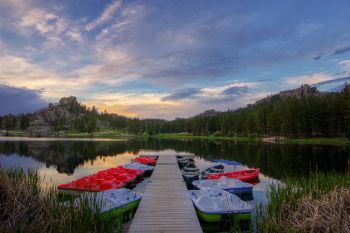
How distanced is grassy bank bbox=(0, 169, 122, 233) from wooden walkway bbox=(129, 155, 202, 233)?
3347mm

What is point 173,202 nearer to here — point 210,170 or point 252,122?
point 210,170

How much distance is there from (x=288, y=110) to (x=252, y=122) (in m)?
22.1

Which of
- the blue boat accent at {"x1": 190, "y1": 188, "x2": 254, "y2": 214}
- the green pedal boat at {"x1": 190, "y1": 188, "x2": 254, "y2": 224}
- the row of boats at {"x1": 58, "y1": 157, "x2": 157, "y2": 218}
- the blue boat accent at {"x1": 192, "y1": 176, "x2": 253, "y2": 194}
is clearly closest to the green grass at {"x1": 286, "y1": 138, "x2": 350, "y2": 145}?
the row of boats at {"x1": 58, "y1": 157, "x2": 157, "y2": 218}

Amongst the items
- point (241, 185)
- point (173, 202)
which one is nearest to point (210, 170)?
point (241, 185)

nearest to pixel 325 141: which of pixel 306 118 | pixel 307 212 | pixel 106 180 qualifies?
pixel 306 118

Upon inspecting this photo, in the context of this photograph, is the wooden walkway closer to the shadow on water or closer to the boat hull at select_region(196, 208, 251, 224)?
the boat hull at select_region(196, 208, 251, 224)

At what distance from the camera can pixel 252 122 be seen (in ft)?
350

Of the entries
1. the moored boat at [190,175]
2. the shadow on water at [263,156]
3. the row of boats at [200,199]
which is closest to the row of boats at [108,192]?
the row of boats at [200,199]

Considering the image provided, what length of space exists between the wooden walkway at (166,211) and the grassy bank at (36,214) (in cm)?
335

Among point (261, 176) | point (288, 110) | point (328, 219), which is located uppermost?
point (288, 110)

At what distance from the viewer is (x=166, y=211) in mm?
13539

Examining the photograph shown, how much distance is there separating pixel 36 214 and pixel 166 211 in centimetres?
720

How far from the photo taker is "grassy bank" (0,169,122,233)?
7.02 meters

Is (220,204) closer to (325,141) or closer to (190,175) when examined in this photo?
(190,175)
